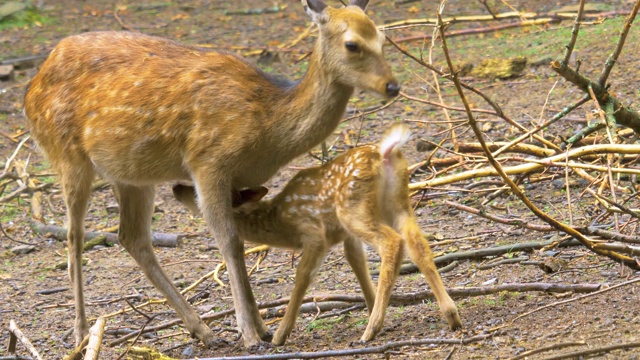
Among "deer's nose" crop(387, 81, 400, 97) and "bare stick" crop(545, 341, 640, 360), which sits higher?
"deer's nose" crop(387, 81, 400, 97)

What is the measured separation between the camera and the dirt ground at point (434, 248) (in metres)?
5.38

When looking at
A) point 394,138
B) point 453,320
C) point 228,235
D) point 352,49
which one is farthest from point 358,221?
point 352,49

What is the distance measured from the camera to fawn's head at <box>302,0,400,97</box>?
18.9 ft

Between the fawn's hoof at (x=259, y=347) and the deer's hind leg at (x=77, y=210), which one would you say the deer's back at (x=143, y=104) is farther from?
the fawn's hoof at (x=259, y=347)

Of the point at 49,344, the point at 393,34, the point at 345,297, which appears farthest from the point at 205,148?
the point at 393,34

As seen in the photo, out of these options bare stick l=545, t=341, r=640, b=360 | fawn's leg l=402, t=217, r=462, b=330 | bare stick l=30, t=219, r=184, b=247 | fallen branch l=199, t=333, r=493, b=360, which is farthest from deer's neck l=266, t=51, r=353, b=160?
bare stick l=30, t=219, r=184, b=247

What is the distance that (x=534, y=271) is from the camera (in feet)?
20.9

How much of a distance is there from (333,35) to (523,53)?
19.0 feet

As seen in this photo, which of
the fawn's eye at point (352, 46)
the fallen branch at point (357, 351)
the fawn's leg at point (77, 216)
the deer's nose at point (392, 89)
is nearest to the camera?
the fallen branch at point (357, 351)

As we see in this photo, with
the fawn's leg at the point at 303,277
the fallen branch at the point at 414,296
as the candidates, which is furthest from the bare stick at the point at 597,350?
the fawn's leg at the point at 303,277

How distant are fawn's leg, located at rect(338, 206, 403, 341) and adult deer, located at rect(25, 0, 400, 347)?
68 centimetres

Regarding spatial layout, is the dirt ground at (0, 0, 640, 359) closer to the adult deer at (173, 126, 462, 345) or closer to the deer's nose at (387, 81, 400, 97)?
the adult deer at (173, 126, 462, 345)

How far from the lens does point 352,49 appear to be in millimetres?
5816

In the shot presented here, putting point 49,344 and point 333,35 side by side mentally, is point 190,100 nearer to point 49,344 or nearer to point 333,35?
point 333,35
